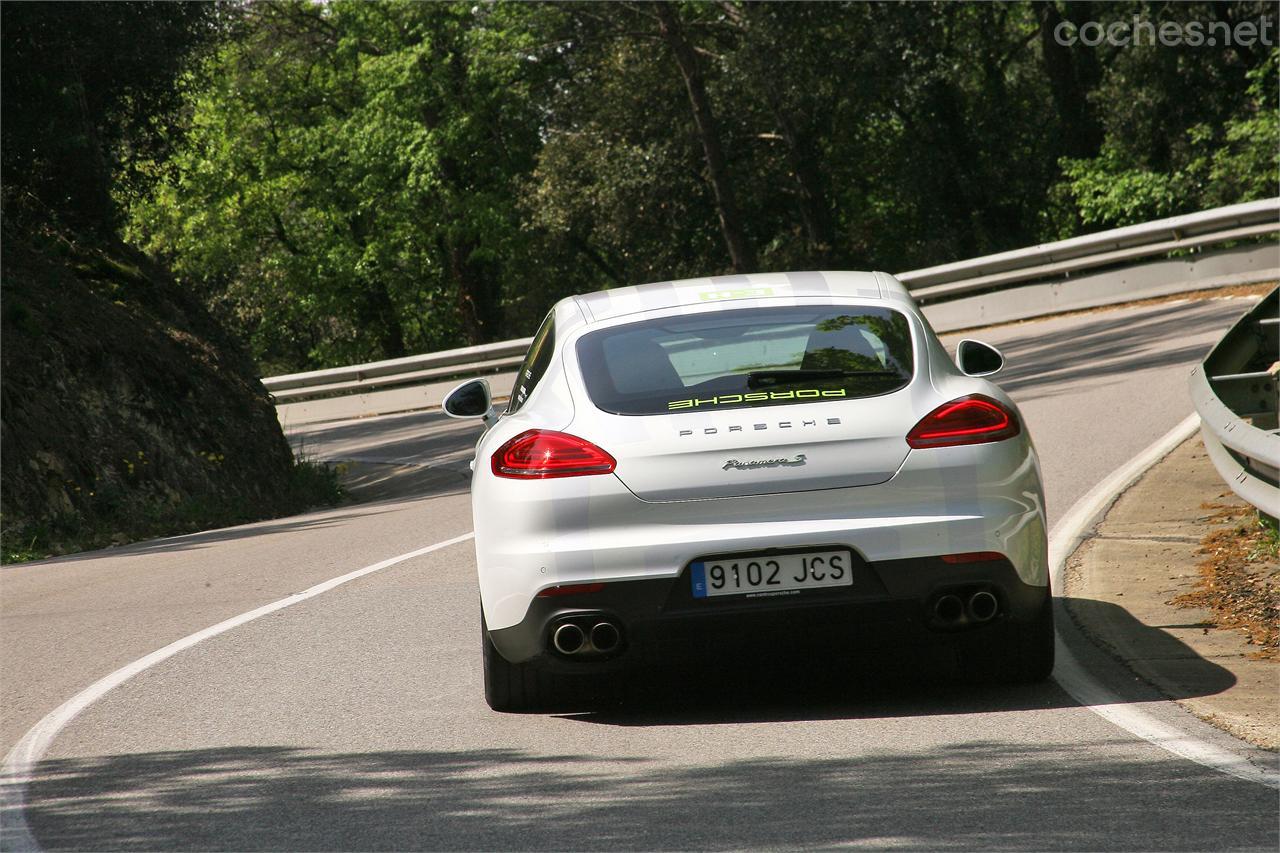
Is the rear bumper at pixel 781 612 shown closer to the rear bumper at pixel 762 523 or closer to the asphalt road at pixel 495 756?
the rear bumper at pixel 762 523

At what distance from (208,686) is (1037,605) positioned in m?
3.61

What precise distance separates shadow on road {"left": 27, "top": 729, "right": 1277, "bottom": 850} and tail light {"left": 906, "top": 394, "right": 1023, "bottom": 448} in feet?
3.46

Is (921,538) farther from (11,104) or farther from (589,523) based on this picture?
(11,104)

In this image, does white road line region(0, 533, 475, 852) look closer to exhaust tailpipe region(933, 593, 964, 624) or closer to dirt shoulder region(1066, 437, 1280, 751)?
exhaust tailpipe region(933, 593, 964, 624)

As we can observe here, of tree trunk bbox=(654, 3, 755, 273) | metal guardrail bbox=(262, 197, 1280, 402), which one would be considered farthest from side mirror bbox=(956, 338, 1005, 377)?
tree trunk bbox=(654, 3, 755, 273)

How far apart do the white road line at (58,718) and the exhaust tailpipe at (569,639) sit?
72.6 inches

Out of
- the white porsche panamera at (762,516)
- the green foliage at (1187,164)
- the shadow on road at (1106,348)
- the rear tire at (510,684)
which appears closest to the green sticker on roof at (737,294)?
the white porsche panamera at (762,516)

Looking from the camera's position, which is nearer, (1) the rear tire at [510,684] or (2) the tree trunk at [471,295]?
(1) the rear tire at [510,684]

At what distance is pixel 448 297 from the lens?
54.3m

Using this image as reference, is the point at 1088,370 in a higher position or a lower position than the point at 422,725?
lower

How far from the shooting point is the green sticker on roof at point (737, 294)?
21.4 feet

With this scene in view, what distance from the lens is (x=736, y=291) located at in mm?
6609

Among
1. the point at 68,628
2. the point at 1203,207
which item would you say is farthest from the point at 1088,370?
the point at 1203,207

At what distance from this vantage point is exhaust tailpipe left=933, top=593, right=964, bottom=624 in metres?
5.82
